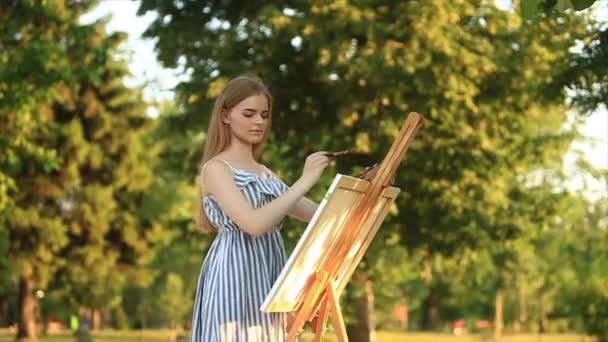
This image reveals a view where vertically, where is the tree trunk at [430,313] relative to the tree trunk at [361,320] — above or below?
above

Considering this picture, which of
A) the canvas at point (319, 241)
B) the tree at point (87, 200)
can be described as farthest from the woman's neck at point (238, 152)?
the tree at point (87, 200)

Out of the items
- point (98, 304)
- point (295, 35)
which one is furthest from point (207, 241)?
point (98, 304)

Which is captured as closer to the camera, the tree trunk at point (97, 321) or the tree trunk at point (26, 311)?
the tree trunk at point (26, 311)

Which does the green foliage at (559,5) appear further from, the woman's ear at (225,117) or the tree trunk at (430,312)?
the tree trunk at (430,312)

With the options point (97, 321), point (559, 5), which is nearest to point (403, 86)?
point (559, 5)

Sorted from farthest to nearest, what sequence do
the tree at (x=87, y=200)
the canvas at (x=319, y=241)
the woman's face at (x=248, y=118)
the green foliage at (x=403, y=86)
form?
1. the tree at (x=87, y=200)
2. the green foliage at (x=403, y=86)
3. the woman's face at (x=248, y=118)
4. the canvas at (x=319, y=241)

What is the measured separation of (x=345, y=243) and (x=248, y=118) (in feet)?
1.92

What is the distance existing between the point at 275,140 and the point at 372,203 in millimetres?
17205

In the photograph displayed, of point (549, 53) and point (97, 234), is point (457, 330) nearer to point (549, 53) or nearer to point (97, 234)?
point (97, 234)

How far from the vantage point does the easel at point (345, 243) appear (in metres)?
4.29

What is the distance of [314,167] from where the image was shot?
14.0 feet

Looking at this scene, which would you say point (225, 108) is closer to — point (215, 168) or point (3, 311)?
point (215, 168)

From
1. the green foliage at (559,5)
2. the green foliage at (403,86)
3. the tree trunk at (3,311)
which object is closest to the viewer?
the green foliage at (559,5)

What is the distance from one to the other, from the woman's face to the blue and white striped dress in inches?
5.4
